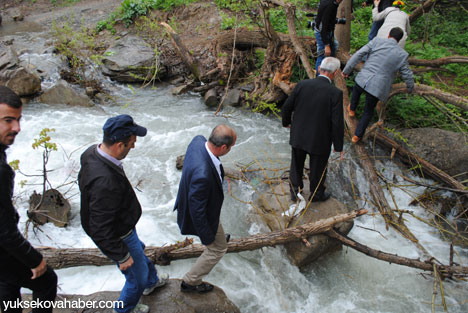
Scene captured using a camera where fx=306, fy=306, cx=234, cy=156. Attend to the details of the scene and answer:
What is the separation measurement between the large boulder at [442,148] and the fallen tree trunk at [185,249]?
9.22 feet

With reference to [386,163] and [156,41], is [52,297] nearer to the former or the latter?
[386,163]

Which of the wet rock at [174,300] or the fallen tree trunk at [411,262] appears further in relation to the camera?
the fallen tree trunk at [411,262]

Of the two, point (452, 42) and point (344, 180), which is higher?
point (452, 42)

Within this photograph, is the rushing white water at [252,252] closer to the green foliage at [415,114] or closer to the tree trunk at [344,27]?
the green foliage at [415,114]

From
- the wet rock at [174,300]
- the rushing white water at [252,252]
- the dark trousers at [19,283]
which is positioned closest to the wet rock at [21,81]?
the rushing white water at [252,252]

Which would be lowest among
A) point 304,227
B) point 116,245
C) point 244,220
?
point 244,220

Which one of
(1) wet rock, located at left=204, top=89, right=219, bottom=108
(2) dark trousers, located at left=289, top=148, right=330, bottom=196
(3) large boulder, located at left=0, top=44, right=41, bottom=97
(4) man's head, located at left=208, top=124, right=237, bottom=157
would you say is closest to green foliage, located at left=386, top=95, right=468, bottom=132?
(2) dark trousers, located at left=289, top=148, right=330, bottom=196

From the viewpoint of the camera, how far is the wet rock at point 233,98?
8.20 metres

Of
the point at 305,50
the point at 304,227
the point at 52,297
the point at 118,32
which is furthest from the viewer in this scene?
the point at 118,32

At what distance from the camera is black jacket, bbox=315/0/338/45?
570cm

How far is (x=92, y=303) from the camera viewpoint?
10.00 feet

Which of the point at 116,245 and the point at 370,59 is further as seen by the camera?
the point at 370,59

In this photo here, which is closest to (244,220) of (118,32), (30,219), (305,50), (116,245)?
A: (116,245)

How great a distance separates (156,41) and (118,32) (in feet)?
7.85
